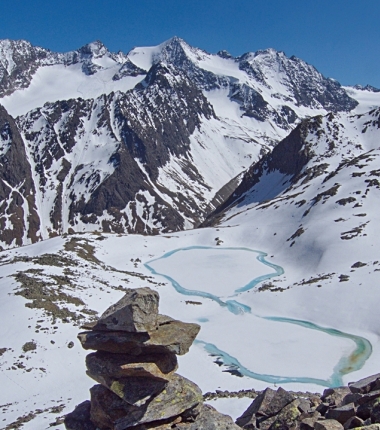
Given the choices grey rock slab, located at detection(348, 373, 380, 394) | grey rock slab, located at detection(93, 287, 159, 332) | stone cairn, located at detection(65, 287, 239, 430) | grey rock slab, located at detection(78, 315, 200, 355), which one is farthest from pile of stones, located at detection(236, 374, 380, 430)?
grey rock slab, located at detection(93, 287, 159, 332)

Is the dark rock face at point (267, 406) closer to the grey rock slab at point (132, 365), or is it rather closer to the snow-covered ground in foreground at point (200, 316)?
the grey rock slab at point (132, 365)

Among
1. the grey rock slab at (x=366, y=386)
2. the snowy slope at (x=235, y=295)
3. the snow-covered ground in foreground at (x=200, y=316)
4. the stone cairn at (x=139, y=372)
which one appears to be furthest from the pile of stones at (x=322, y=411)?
the snowy slope at (x=235, y=295)

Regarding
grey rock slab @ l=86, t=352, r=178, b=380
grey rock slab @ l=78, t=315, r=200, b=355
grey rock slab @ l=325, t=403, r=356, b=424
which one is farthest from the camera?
grey rock slab @ l=78, t=315, r=200, b=355

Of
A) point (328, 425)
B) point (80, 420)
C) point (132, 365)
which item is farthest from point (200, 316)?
point (328, 425)

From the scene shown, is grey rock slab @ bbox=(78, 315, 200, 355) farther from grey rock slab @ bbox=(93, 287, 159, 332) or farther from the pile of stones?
the pile of stones

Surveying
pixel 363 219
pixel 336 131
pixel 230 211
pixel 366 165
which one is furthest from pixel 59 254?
pixel 336 131

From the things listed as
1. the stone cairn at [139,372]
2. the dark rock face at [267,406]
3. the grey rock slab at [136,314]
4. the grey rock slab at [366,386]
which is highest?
the grey rock slab at [136,314]
